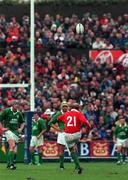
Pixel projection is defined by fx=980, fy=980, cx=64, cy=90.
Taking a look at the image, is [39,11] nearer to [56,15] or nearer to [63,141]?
[56,15]

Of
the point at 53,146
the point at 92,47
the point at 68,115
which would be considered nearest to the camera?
the point at 68,115

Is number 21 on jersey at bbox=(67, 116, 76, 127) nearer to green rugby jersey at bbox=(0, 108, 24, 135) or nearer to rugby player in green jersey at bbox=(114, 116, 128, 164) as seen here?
green rugby jersey at bbox=(0, 108, 24, 135)

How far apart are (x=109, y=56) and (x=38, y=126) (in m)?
11.0

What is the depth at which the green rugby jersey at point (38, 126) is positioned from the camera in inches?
1307

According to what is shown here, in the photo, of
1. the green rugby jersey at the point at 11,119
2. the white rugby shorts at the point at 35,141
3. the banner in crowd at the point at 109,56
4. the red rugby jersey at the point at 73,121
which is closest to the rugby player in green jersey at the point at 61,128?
the red rugby jersey at the point at 73,121

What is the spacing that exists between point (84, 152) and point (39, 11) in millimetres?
13118

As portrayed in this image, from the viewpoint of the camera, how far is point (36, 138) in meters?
33.3

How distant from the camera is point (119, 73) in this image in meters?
42.1

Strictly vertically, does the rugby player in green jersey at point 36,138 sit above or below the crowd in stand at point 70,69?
below

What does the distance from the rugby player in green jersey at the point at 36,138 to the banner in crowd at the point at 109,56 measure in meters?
10.6

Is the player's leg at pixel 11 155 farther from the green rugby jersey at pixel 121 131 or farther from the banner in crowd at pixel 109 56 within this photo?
the banner in crowd at pixel 109 56

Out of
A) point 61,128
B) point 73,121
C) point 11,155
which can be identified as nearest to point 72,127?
point 73,121

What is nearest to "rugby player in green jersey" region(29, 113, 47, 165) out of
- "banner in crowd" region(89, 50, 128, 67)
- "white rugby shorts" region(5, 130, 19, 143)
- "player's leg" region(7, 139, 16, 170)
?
"white rugby shorts" region(5, 130, 19, 143)

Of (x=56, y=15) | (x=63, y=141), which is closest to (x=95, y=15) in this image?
(x=56, y=15)
